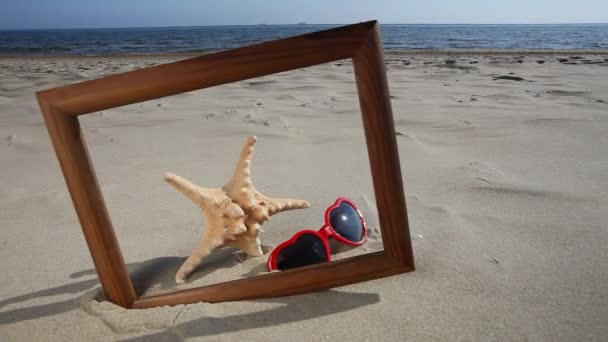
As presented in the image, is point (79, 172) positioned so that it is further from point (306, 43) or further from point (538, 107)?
point (538, 107)

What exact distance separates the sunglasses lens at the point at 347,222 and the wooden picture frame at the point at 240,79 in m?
0.33

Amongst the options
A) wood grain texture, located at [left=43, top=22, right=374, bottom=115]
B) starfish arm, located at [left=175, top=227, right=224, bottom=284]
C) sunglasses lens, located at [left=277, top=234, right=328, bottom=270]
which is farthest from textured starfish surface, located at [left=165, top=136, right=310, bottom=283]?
wood grain texture, located at [left=43, top=22, right=374, bottom=115]

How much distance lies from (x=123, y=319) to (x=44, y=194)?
131 cm

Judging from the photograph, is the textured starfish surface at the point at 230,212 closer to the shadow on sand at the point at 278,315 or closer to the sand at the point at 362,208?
the sand at the point at 362,208

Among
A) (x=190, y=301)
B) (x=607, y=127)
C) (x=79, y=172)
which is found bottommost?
(x=607, y=127)

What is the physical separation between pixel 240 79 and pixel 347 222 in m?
0.72

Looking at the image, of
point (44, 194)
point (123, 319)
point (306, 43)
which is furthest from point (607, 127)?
point (44, 194)

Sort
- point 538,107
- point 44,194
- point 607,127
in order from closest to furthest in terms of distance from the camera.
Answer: point 44,194
point 607,127
point 538,107

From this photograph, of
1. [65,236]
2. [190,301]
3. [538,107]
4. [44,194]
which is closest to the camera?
[190,301]

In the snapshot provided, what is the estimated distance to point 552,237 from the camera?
141 cm

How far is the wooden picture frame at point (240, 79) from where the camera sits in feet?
2.95

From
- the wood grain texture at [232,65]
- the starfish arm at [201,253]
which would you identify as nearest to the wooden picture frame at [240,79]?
the wood grain texture at [232,65]

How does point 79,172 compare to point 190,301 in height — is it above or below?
above

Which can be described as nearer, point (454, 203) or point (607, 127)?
point (454, 203)
